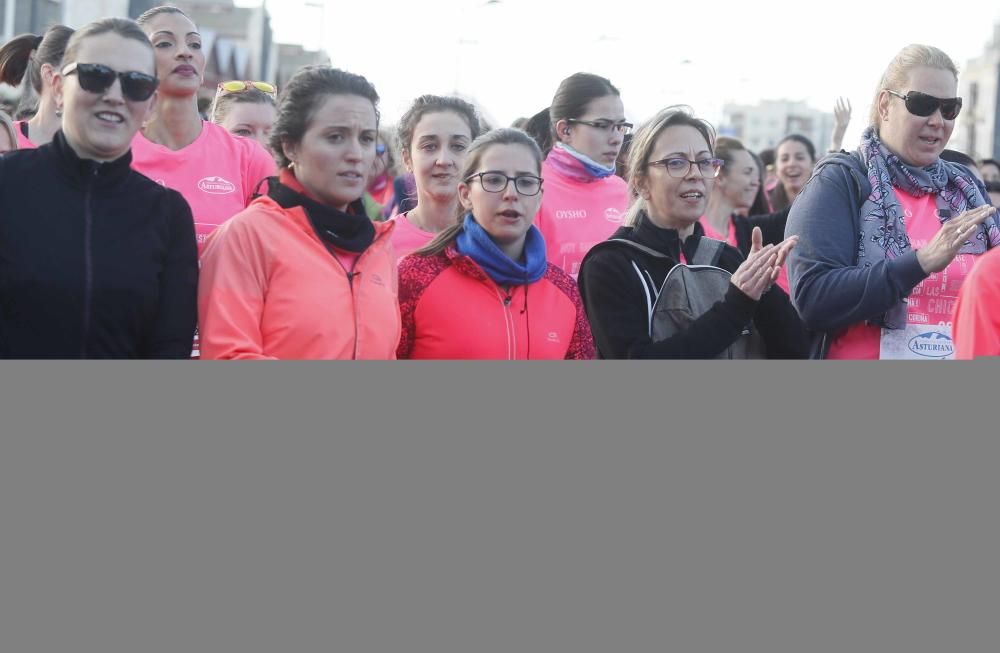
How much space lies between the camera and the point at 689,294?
374 centimetres

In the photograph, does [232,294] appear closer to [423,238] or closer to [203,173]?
[203,173]

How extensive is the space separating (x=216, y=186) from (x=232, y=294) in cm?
135

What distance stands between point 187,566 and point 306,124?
5.16 ft

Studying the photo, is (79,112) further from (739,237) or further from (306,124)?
(739,237)

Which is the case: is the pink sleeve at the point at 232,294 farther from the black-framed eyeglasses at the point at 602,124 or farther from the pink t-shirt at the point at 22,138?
the black-framed eyeglasses at the point at 602,124

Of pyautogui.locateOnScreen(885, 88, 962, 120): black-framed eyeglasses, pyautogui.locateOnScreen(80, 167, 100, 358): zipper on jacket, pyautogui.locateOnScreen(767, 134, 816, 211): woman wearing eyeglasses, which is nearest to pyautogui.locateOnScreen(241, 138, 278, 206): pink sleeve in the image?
pyautogui.locateOnScreen(80, 167, 100, 358): zipper on jacket

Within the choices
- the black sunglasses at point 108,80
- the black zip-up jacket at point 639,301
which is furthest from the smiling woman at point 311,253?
the black zip-up jacket at point 639,301

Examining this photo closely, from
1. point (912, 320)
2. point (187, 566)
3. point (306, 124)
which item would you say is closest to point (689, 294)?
point (912, 320)

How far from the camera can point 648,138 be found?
13.6 ft

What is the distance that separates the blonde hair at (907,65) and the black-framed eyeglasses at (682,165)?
553 mm

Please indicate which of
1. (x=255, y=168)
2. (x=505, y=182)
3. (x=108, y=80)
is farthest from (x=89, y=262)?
(x=255, y=168)

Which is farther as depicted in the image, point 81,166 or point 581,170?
point 581,170

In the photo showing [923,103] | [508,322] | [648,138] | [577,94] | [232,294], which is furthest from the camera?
[577,94]

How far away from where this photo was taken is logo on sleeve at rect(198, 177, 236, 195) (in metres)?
→ 4.25
